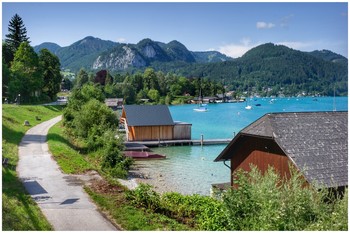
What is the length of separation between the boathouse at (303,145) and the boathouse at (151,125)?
26.5 m

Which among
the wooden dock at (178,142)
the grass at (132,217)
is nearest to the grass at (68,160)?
the grass at (132,217)

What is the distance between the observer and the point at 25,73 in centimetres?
4675

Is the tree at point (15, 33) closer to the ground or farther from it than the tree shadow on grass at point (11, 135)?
farther from it

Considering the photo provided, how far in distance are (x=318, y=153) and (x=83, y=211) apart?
23.5 ft

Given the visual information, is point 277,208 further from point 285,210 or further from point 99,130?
point 99,130

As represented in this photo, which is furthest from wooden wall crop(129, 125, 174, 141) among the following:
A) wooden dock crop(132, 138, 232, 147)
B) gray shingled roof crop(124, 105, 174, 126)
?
wooden dock crop(132, 138, 232, 147)

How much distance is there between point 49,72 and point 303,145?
50.8 m

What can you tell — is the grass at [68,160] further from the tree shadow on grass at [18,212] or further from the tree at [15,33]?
the tree at [15,33]

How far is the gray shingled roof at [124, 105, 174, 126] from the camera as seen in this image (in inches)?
1577

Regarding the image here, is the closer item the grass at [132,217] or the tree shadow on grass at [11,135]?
the grass at [132,217]

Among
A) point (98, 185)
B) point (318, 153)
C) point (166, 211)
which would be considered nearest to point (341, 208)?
point (318, 153)

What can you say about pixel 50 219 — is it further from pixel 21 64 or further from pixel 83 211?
pixel 21 64

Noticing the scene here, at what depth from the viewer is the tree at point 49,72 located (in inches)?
2228

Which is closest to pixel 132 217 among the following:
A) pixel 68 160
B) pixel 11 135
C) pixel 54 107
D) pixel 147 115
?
pixel 68 160
